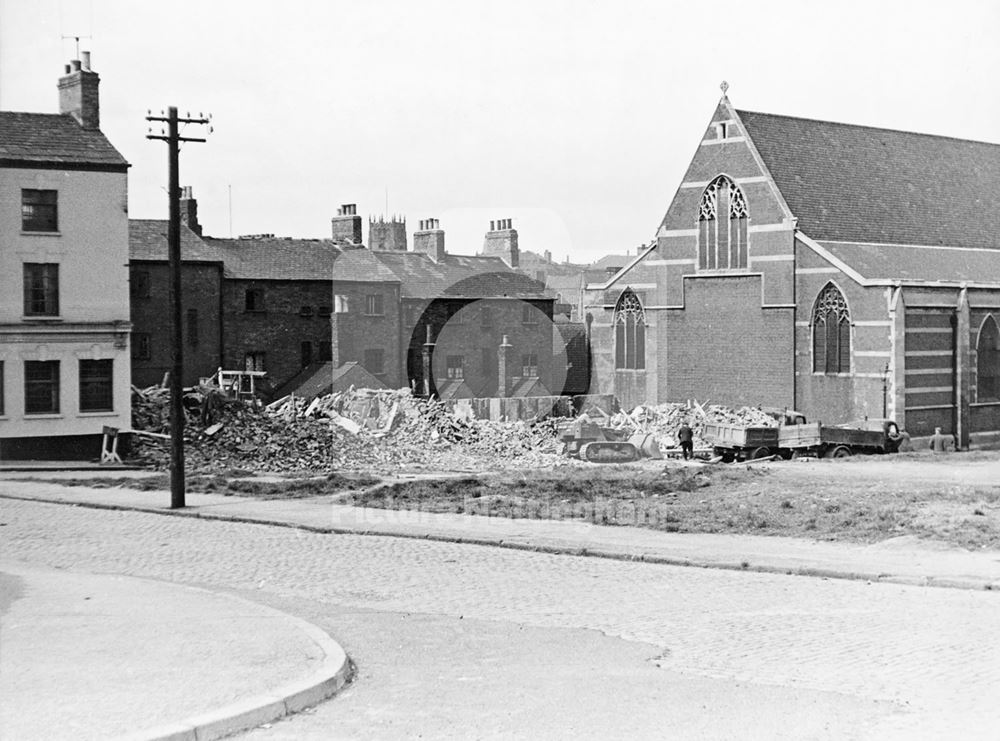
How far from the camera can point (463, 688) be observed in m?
9.71

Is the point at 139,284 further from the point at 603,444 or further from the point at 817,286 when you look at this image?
the point at 817,286

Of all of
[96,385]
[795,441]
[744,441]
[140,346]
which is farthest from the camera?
[140,346]

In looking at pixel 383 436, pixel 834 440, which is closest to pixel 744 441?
pixel 834 440

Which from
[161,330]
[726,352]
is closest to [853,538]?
[726,352]

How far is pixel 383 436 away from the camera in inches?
1499

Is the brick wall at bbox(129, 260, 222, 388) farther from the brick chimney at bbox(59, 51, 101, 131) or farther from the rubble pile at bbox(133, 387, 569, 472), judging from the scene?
the brick chimney at bbox(59, 51, 101, 131)

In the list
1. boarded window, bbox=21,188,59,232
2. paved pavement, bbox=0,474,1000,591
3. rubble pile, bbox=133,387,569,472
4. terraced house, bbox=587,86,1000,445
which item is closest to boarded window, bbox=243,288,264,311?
rubble pile, bbox=133,387,569,472

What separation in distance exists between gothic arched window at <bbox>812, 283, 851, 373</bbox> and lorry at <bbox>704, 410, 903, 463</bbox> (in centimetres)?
489

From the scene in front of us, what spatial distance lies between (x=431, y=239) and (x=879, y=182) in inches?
832

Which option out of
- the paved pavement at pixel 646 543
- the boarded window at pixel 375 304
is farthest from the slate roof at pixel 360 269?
the paved pavement at pixel 646 543

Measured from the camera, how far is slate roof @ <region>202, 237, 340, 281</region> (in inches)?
2019

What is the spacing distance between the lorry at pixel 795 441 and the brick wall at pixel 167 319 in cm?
2173

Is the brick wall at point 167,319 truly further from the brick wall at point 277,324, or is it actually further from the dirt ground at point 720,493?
the dirt ground at point 720,493

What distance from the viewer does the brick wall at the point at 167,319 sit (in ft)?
156
